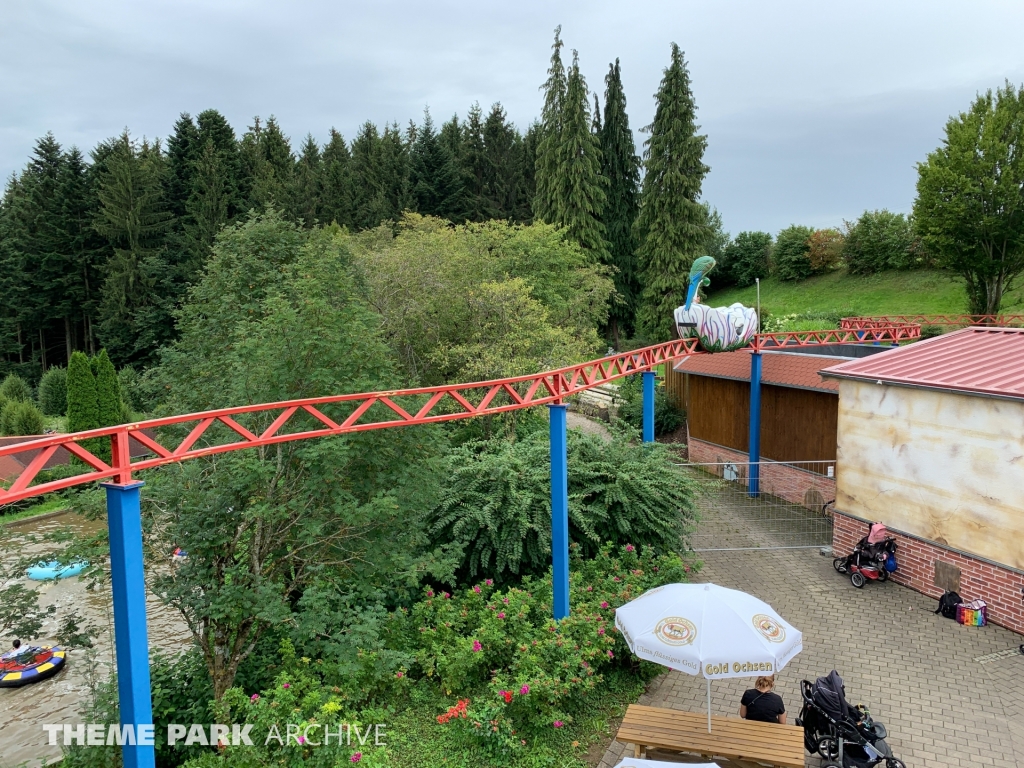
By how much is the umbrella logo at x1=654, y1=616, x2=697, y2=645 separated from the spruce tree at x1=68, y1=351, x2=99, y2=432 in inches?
968

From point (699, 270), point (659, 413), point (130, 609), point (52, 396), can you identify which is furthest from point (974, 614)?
point (52, 396)

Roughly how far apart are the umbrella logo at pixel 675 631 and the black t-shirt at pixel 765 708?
1.31 m

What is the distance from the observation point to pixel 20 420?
85.5 feet

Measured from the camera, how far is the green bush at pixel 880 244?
125ft

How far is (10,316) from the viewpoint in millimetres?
39969

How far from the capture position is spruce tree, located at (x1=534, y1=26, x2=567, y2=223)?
35.3 m

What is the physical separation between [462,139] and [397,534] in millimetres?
48602

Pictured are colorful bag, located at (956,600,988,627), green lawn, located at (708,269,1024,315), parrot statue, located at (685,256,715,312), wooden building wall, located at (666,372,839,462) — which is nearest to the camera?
colorful bag, located at (956,600,988,627)

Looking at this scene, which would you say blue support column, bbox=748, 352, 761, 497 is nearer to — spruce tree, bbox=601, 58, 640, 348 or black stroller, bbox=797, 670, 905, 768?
black stroller, bbox=797, 670, 905, 768

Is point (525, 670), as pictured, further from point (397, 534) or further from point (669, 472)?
point (669, 472)

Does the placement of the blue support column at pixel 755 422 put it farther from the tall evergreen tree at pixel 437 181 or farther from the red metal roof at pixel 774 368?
the tall evergreen tree at pixel 437 181

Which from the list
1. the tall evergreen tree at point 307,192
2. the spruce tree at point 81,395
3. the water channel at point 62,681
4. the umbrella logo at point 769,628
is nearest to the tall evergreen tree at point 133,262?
the tall evergreen tree at point 307,192

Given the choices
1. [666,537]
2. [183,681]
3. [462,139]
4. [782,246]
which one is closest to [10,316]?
[462,139]

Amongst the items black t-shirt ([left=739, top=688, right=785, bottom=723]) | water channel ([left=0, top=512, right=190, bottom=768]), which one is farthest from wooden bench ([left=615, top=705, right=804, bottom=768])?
water channel ([left=0, top=512, right=190, bottom=768])
